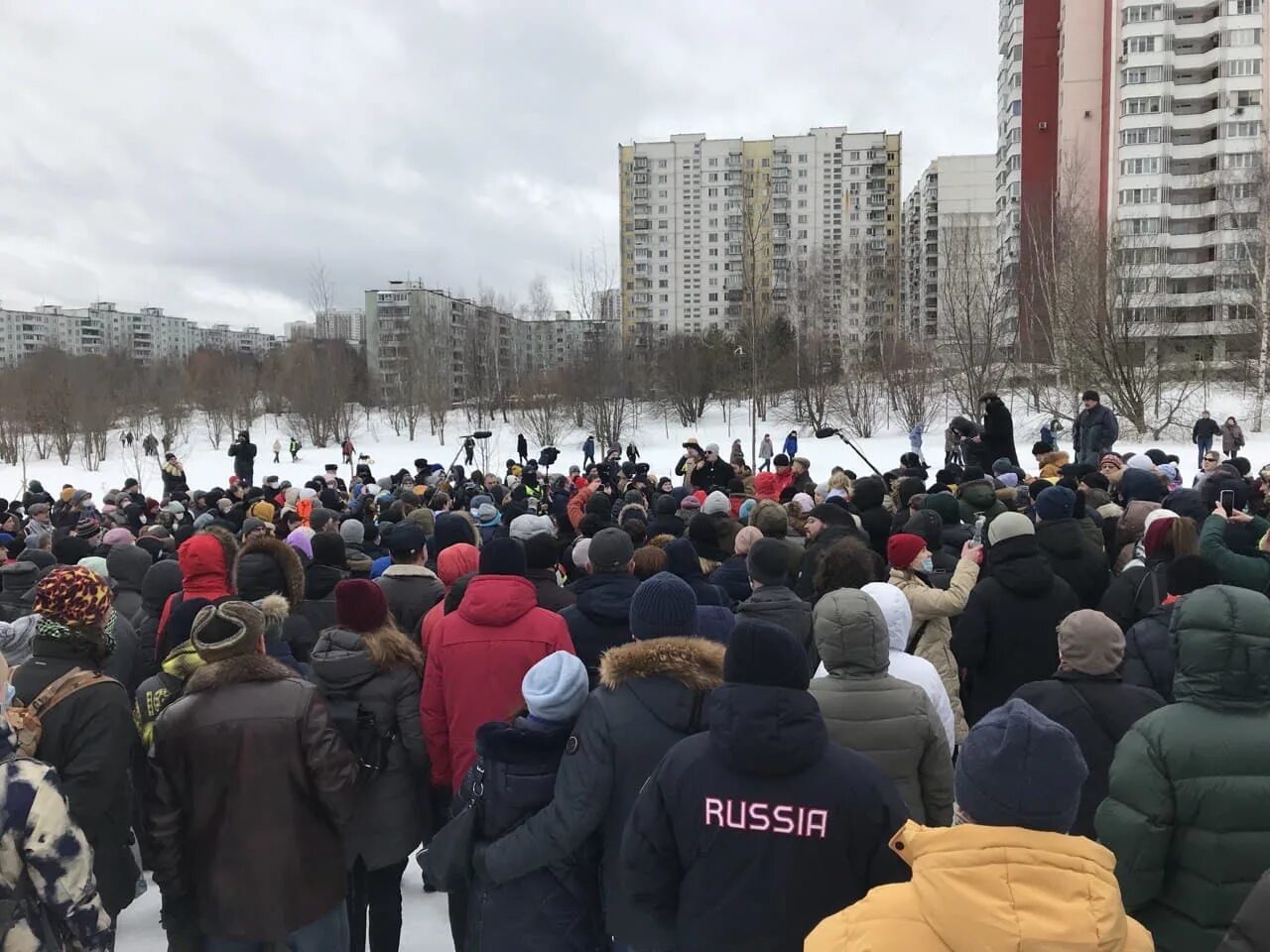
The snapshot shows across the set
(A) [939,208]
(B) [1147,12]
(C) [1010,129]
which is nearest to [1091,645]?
(B) [1147,12]

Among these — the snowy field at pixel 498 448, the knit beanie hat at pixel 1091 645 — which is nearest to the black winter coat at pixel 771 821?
the knit beanie hat at pixel 1091 645

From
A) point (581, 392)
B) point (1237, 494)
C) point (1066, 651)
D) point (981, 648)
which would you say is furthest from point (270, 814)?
point (581, 392)

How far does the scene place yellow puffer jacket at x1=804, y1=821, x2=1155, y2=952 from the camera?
138 cm

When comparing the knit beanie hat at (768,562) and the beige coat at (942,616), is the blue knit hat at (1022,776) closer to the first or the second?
the knit beanie hat at (768,562)

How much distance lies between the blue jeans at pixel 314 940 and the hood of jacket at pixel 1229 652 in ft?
9.01

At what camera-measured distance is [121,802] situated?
274 centimetres

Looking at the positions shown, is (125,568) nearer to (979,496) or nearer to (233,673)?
(233,673)

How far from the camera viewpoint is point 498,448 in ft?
136

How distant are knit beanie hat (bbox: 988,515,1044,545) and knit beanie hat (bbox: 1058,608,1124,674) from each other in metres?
1.37

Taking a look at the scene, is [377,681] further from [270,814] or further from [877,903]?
[877,903]

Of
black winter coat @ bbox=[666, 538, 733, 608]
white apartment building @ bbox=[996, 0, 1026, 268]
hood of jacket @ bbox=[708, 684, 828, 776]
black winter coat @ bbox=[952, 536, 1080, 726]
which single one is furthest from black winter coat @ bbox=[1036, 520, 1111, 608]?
white apartment building @ bbox=[996, 0, 1026, 268]

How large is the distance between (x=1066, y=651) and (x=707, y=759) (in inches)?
59.1

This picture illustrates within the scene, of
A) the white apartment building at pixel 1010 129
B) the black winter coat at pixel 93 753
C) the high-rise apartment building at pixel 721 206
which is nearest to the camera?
the black winter coat at pixel 93 753

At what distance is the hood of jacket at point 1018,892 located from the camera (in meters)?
1.38
